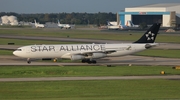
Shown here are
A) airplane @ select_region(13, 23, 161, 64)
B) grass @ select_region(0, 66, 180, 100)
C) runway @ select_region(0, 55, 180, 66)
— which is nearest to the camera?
grass @ select_region(0, 66, 180, 100)

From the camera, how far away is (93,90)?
4809 cm

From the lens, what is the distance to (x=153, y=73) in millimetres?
61438

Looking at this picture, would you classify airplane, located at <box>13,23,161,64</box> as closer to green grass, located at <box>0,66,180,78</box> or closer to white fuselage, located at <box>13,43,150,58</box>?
white fuselage, located at <box>13,43,150,58</box>

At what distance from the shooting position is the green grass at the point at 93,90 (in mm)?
44062

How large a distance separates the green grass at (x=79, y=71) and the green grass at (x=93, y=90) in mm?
6917

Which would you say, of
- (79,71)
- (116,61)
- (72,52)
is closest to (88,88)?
(79,71)

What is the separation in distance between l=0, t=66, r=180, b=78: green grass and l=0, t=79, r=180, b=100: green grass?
6917mm

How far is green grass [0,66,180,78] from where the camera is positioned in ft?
198

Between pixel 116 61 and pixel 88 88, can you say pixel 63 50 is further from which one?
pixel 88 88

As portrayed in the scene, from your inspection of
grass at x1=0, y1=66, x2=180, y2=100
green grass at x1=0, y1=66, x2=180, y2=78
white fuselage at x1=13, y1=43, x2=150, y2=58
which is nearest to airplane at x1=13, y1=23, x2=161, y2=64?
white fuselage at x1=13, y1=43, x2=150, y2=58

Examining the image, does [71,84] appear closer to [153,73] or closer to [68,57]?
[153,73]

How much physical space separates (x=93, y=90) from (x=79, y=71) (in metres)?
15.2

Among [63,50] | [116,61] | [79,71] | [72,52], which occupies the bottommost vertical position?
[116,61]

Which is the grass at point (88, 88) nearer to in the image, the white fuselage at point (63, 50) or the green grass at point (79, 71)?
the green grass at point (79, 71)
